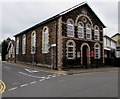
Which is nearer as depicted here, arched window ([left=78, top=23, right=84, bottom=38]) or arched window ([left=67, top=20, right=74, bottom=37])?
arched window ([left=67, top=20, right=74, bottom=37])

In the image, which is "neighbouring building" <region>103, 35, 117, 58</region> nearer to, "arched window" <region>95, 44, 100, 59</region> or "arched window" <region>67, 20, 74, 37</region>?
"arched window" <region>95, 44, 100, 59</region>

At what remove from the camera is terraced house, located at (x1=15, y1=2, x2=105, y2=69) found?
57.1 feet

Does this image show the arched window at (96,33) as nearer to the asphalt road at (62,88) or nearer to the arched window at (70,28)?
the arched window at (70,28)

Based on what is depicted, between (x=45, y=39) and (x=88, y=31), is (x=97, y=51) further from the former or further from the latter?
(x=45, y=39)

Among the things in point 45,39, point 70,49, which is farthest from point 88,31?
point 45,39

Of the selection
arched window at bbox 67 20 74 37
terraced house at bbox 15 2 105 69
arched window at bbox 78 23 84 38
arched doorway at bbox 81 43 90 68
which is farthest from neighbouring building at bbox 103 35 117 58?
arched window at bbox 67 20 74 37

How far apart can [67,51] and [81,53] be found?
2580mm

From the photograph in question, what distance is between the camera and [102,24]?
23.4 metres

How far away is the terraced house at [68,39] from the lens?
17416 millimetres

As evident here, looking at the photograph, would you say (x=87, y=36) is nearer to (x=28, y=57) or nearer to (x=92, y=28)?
(x=92, y=28)

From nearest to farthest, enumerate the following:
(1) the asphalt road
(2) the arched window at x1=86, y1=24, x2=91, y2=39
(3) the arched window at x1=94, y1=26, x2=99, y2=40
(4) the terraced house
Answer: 1. (1) the asphalt road
2. (4) the terraced house
3. (2) the arched window at x1=86, y1=24, x2=91, y2=39
4. (3) the arched window at x1=94, y1=26, x2=99, y2=40

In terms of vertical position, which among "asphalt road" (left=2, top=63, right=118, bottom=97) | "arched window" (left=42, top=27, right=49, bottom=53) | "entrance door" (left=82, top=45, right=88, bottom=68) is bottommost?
"asphalt road" (left=2, top=63, right=118, bottom=97)

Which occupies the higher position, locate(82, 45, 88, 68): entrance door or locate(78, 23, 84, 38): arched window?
locate(78, 23, 84, 38): arched window

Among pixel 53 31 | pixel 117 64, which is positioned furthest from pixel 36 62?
pixel 117 64
